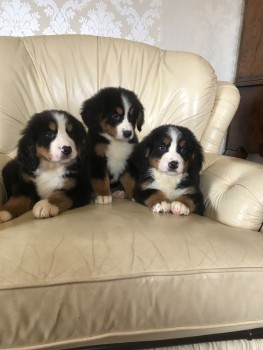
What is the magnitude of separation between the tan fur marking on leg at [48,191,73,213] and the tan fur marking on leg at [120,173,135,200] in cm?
36

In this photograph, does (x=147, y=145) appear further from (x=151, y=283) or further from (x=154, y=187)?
(x=151, y=283)

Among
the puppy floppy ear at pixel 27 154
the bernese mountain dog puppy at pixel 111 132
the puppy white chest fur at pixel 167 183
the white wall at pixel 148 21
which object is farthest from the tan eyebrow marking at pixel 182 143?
the white wall at pixel 148 21

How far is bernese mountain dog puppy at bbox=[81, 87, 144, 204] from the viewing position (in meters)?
1.75

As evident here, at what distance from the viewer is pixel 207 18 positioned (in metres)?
2.82

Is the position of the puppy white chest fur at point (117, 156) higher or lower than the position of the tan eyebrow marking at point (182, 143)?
lower

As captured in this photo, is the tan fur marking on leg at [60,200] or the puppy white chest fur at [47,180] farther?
the puppy white chest fur at [47,180]

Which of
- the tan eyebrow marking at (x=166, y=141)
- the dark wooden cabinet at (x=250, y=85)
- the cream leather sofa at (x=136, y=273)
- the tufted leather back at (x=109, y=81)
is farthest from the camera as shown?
the dark wooden cabinet at (x=250, y=85)

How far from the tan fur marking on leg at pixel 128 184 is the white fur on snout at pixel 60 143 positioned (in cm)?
35

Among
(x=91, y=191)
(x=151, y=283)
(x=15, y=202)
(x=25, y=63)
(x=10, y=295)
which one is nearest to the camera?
(x=10, y=295)

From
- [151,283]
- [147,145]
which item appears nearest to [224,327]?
[151,283]

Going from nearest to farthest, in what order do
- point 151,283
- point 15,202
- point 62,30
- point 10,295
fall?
1. point 10,295
2. point 151,283
3. point 15,202
4. point 62,30

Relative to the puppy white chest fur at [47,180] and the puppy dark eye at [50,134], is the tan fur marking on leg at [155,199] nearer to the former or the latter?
the puppy white chest fur at [47,180]

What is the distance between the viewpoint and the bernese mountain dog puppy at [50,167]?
1.47 metres

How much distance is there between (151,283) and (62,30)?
2064 mm
